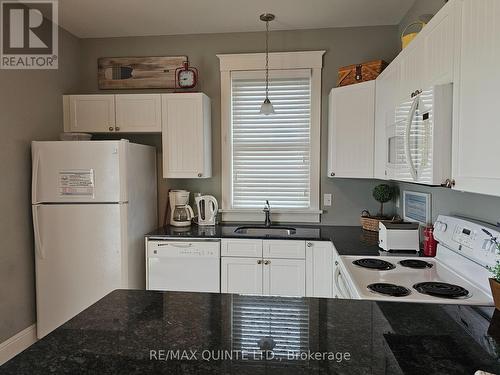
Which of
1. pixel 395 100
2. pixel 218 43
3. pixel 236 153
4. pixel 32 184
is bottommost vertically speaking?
pixel 32 184

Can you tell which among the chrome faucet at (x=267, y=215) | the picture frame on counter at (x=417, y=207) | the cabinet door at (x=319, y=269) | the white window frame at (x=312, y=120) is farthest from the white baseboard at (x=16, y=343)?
the picture frame on counter at (x=417, y=207)

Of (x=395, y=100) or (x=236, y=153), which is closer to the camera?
(x=395, y=100)

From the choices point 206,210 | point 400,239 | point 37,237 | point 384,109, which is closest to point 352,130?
point 384,109

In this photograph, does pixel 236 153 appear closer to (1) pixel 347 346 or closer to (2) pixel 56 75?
(2) pixel 56 75

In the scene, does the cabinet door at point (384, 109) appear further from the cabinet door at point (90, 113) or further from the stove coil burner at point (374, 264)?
the cabinet door at point (90, 113)

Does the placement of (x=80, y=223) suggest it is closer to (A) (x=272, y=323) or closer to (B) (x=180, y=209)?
(B) (x=180, y=209)

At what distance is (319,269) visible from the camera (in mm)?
2785

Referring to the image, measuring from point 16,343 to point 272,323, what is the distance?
2.62m

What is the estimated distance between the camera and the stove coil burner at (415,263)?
Answer: 2.00 m

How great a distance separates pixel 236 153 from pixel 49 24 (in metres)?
2.04

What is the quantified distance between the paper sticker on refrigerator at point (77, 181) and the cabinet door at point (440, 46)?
2388 mm

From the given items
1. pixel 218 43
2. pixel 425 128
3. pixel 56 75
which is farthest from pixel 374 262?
pixel 56 75

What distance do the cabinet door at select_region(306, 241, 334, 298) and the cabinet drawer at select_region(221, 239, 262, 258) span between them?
41 cm

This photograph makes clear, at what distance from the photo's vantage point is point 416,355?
92 centimetres
